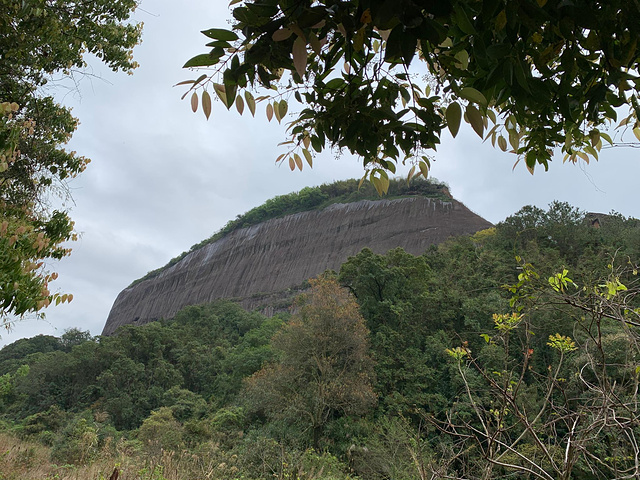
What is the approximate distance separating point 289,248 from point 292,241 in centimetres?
92

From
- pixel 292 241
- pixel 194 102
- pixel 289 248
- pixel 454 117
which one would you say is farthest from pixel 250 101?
pixel 292 241

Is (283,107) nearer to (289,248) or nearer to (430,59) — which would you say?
(430,59)

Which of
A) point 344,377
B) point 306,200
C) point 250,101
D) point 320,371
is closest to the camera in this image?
point 250,101

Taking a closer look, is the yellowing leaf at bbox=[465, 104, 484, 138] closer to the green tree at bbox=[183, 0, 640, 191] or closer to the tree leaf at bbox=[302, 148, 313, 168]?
the green tree at bbox=[183, 0, 640, 191]

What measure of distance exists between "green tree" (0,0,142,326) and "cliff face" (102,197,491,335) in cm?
3165

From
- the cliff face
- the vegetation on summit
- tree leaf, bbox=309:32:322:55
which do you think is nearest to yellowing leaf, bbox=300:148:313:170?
tree leaf, bbox=309:32:322:55

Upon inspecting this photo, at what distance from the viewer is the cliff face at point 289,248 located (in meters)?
36.5

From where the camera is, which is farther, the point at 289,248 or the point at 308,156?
the point at 289,248

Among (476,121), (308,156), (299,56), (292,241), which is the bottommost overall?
(476,121)

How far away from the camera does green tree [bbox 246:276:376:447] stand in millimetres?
13273

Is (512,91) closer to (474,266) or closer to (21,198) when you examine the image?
(21,198)

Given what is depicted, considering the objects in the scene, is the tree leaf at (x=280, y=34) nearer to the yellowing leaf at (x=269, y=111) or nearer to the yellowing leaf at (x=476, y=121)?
the yellowing leaf at (x=476, y=121)

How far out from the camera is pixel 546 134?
1.37 m

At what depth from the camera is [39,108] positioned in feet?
14.6
